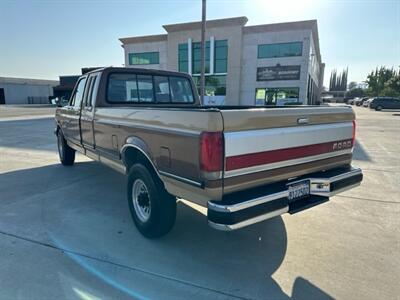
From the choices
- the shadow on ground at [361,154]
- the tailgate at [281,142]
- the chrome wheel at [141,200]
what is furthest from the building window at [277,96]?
the chrome wheel at [141,200]

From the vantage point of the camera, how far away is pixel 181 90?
222 inches

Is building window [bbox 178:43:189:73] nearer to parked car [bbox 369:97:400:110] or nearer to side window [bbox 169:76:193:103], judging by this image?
parked car [bbox 369:97:400:110]

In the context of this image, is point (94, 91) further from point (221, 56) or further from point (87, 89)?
point (221, 56)

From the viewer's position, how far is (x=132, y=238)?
3.59 m

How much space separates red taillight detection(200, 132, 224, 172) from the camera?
98.0 inches

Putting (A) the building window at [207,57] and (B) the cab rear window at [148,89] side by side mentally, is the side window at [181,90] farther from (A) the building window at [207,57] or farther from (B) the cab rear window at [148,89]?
(A) the building window at [207,57]

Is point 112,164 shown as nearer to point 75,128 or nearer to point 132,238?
point 132,238

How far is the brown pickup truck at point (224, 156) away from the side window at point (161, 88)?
2.47 ft

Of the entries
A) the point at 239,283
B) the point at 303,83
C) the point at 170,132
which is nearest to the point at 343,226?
the point at 239,283

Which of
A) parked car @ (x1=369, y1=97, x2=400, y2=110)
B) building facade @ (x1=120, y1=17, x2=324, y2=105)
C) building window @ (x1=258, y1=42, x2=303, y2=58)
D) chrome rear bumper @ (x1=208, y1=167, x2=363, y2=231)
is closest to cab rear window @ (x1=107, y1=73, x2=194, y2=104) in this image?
chrome rear bumper @ (x1=208, y1=167, x2=363, y2=231)

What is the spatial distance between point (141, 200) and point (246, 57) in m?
31.8

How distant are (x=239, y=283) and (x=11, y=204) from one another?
13.4 feet

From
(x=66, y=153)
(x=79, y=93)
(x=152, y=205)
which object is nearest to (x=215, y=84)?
(x=66, y=153)

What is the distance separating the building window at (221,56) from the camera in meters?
33.6
